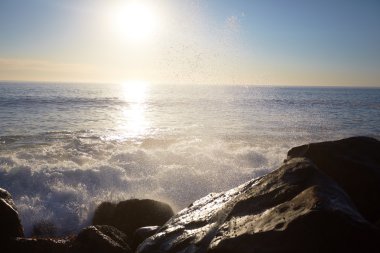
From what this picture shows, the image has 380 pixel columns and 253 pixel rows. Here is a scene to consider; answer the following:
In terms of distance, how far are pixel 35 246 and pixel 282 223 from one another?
4205mm

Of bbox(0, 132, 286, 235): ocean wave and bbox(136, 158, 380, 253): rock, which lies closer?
bbox(136, 158, 380, 253): rock

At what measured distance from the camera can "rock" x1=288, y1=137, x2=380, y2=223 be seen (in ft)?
17.2

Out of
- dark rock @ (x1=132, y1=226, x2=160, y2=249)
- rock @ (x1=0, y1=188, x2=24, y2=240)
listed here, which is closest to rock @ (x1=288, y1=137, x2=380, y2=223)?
dark rock @ (x1=132, y1=226, x2=160, y2=249)

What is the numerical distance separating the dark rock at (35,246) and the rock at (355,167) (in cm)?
414

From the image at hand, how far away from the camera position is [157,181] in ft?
39.5

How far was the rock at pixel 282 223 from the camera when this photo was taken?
10.1 ft

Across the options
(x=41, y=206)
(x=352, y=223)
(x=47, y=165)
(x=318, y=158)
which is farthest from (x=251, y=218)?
(x=47, y=165)

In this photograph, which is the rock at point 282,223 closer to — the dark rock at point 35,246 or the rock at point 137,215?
the dark rock at point 35,246

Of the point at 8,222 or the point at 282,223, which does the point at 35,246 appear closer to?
the point at 8,222

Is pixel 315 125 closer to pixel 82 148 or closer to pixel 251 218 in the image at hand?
pixel 82 148

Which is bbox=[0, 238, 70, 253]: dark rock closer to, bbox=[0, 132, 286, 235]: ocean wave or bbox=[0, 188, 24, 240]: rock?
bbox=[0, 188, 24, 240]: rock

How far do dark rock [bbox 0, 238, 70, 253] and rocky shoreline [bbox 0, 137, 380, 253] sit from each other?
1cm

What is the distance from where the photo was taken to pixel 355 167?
5395 mm

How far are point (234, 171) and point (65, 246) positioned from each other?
27.2 ft
